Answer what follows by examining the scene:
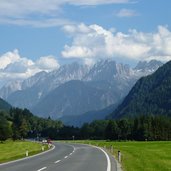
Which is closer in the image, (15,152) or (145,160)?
(145,160)

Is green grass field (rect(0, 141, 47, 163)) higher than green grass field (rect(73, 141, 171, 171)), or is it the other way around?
green grass field (rect(0, 141, 47, 163))

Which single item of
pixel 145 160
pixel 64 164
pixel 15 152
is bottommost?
pixel 64 164

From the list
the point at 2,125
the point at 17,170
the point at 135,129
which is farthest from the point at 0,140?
the point at 17,170

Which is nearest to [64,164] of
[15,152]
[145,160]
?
[145,160]

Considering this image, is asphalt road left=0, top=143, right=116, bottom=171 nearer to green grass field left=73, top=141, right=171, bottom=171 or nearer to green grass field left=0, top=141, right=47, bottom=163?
green grass field left=73, top=141, right=171, bottom=171

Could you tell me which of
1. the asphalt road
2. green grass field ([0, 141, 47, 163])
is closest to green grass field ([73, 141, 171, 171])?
the asphalt road

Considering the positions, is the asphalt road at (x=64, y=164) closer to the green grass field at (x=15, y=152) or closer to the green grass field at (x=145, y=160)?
the green grass field at (x=145, y=160)

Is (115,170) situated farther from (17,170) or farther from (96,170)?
(17,170)

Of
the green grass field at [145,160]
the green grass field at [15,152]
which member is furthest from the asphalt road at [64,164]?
the green grass field at [15,152]

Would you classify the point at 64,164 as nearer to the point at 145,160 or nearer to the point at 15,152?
the point at 145,160

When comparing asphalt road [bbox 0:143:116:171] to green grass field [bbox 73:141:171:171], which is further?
green grass field [bbox 73:141:171:171]

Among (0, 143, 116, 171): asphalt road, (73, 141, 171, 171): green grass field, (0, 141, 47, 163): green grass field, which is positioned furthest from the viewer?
(0, 141, 47, 163): green grass field

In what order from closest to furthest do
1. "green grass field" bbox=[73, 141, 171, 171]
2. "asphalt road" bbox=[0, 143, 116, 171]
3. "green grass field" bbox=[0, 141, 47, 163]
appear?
"asphalt road" bbox=[0, 143, 116, 171] → "green grass field" bbox=[73, 141, 171, 171] → "green grass field" bbox=[0, 141, 47, 163]

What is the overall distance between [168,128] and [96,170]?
6579 inches
